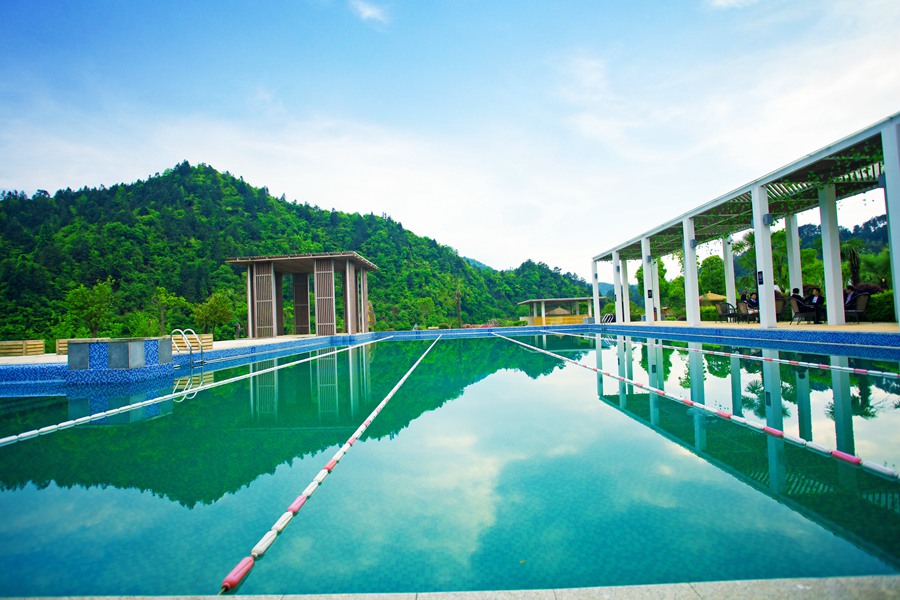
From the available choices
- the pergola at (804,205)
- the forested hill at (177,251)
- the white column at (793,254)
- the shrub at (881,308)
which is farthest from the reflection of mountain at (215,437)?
the forested hill at (177,251)

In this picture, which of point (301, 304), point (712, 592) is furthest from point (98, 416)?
point (301, 304)

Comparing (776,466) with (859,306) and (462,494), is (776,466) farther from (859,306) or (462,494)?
(859,306)

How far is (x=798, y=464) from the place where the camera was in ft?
8.71

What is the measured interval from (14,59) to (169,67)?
7.20 m

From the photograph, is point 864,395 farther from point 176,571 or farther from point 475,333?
point 475,333

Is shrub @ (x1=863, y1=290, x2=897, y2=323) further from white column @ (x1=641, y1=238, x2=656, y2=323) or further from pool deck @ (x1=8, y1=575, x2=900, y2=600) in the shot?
pool deck @ (x1=8, y1=575, x2=900, y2=600)

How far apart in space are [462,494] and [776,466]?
6.10 ft

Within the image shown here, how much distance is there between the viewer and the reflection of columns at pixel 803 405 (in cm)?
332

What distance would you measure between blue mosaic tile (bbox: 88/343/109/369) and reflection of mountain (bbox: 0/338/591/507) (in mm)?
2134

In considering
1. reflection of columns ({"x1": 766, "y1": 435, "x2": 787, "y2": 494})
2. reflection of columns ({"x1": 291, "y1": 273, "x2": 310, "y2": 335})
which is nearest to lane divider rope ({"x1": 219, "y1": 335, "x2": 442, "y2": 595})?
reflection of columns ({"x1": 766, "y1": 435, "x2": 787, "y2": 494})

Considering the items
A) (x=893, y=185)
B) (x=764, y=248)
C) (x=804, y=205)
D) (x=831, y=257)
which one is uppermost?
(x=804, y=205)

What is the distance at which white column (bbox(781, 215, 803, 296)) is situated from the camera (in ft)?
42.3

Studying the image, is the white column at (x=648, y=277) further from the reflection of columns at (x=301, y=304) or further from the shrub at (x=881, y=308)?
the reflection of columns at (x=301, y=304)

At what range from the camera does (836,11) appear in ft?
36.2
